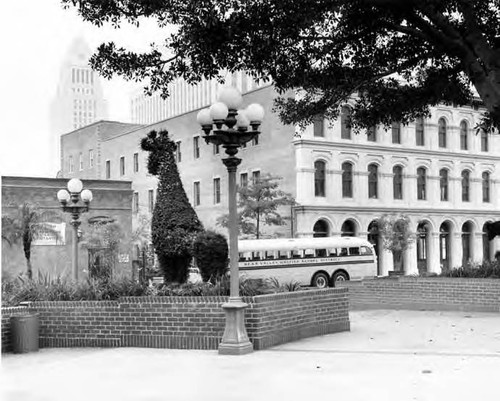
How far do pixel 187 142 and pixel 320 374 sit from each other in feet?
161

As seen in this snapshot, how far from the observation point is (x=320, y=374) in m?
9.52

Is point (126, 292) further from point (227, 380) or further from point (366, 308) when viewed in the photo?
point (366, 308)

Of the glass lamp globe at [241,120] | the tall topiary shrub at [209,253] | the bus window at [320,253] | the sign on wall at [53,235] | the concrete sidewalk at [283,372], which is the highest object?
the glass lamp globe at [241,120]

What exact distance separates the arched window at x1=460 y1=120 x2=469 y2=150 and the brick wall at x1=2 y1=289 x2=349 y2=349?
1710 inches

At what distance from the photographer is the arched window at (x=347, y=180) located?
48281 millimetres

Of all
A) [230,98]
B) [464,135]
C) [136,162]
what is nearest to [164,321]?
[230,98]

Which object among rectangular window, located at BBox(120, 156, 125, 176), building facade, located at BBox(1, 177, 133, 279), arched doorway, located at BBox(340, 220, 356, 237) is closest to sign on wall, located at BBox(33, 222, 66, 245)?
building facade, located at BBox(1, 177, 133, 279)

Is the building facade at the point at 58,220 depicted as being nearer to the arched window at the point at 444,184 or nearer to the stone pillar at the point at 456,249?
the arched window at the point at 444,184

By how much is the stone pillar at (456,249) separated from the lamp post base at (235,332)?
44184 mm

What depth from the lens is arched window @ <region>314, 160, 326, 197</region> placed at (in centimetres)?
4681

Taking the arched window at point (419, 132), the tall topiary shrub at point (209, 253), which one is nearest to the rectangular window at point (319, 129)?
the arched window at point (419, 132)

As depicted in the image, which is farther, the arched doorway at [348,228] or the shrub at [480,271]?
the arched doorway at [348,228]

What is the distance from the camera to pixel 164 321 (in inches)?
500

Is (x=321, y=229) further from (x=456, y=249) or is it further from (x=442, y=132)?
(x=442, y=132)
